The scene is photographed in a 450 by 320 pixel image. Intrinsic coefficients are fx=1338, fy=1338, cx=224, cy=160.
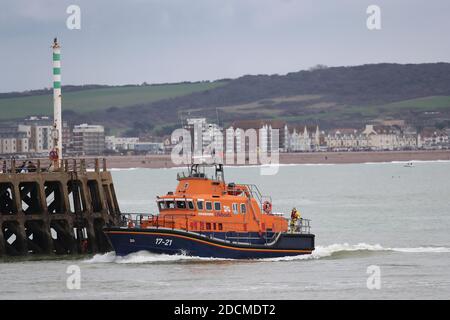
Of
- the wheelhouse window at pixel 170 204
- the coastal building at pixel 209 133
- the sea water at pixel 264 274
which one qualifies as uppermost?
the coastal building at pixel 209 133

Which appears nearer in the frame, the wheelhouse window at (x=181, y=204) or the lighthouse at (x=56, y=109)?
the wheelhouse window at (x=181, y=204)

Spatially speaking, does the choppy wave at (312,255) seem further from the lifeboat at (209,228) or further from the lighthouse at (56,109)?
the lighthouse at (56,109)

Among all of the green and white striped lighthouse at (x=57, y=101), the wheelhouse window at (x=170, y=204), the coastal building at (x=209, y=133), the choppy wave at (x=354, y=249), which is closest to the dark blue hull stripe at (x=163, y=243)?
the wheelhouse window at (x=170, y=204)

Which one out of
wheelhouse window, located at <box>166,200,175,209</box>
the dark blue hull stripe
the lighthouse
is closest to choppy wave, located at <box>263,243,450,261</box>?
the dark blue hull stripe

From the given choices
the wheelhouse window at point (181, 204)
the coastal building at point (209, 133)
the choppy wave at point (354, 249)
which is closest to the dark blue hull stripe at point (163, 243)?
the wheelhouse window at point (181, 204)

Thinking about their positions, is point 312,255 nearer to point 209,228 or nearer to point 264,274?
point 209,228

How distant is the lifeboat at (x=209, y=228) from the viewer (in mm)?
41906

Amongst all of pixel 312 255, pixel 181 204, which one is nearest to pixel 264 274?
pixel 181 204

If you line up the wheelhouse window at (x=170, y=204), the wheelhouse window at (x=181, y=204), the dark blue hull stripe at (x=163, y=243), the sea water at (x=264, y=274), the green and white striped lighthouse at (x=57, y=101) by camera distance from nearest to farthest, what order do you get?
1. the sea water at (x=264, y=274)
2. the dark blue hull stripe at (x=163, y=243)
3. the wheelhouse window at (x=181, y=204)
4. the wheelhouse window at (x=170, y=204)
5. the green and white striped lighthouse at (x=57, y=101)

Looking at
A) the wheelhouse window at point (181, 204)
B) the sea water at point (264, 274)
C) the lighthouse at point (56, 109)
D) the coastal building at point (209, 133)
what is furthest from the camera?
the lighthouse at point (56, 109)

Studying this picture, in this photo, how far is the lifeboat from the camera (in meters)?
41.9

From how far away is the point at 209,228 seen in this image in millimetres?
42844

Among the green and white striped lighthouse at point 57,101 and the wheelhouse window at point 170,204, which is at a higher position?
the green and white striped lighthouse at point 57,101
